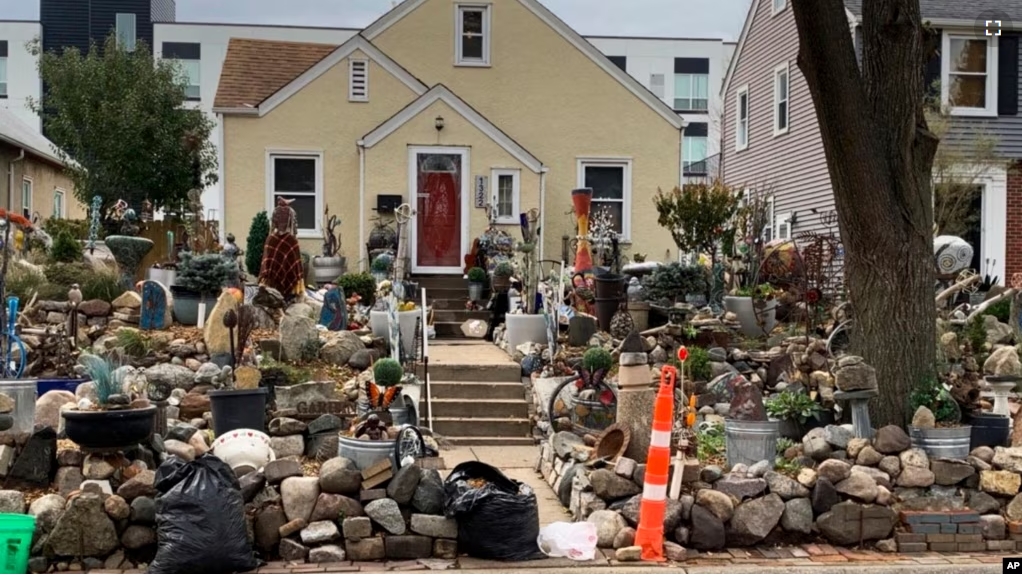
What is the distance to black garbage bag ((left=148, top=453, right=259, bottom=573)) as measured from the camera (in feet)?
22.0

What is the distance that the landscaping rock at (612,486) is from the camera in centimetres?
783

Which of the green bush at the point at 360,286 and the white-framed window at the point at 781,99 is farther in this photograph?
the white-framed window at the point at 781,99

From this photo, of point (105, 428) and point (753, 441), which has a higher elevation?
point (105, 428)

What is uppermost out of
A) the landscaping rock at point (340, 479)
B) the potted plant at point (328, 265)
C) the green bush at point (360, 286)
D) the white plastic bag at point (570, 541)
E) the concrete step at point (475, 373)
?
the potted plant at point (328, 265)

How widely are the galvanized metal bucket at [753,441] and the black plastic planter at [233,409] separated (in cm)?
390

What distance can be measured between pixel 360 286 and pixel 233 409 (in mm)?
6956

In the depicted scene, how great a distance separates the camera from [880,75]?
911 centimetres

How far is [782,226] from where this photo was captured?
24.4m

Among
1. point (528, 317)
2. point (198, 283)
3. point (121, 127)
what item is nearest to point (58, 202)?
point (121, 127)

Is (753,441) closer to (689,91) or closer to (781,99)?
(781,99)

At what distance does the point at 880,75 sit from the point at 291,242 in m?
7.28

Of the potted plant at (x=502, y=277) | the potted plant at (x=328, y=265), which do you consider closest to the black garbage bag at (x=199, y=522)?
the potted plant at (x=502, y=277)

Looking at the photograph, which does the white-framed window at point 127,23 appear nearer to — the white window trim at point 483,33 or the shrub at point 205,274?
the white window trim at point 483,33

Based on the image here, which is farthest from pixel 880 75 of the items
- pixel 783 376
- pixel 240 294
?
pixel 240 294
